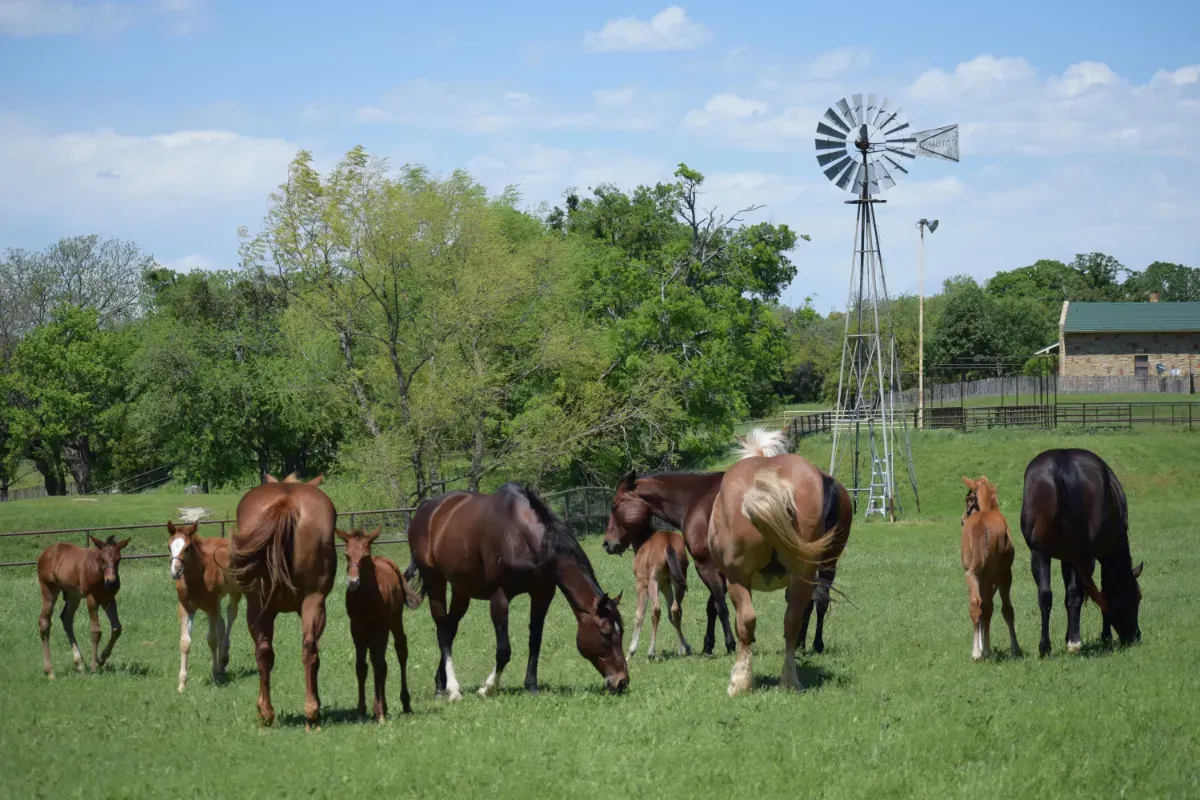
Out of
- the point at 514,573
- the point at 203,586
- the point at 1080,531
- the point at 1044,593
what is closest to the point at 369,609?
the point at 514,573

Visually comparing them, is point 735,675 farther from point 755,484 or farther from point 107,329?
point 107,329

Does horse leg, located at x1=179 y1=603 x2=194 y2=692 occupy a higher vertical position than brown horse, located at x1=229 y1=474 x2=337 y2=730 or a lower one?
lower

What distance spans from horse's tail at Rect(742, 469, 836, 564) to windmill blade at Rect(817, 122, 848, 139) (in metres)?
27.9

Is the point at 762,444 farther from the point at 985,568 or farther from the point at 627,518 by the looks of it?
the point at 985,568

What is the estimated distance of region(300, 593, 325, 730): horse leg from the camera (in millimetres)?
9430

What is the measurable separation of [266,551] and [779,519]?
14.2ft

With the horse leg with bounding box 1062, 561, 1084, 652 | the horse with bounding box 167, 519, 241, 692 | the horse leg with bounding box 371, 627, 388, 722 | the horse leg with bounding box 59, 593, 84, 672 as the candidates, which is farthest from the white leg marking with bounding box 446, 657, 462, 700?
the horse leg with bounding box 1062, 561, 1084, 652

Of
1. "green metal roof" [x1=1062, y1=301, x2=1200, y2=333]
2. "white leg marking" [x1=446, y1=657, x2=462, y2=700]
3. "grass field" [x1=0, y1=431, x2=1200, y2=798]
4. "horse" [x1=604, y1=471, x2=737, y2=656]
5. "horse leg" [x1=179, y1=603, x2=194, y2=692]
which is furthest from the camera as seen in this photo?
"green metal roof" [x1=1062, y1=301, x2=1200, y2=333]

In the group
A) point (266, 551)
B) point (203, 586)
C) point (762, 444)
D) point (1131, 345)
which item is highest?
point (1131, 345)

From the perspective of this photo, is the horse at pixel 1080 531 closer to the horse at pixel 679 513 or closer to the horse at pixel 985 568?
the horse at pixel 985 568

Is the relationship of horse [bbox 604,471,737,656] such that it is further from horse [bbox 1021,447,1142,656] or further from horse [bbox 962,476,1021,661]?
horse [bbox 1021,447,1142,656]

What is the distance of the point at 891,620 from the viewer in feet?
51.0

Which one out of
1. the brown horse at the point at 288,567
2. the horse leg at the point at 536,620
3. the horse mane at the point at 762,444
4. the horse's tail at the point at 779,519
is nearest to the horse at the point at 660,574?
the horse mane at the point at 762,444

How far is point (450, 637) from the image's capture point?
11.4 metres
